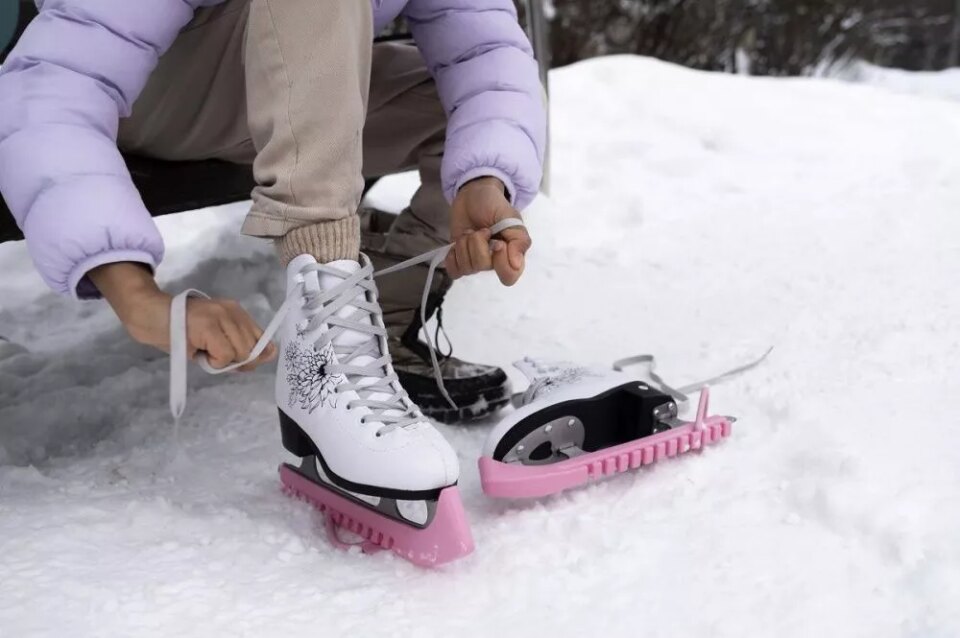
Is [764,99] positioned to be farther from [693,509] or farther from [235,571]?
[235,571]

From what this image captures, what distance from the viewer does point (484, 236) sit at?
0.82 meters

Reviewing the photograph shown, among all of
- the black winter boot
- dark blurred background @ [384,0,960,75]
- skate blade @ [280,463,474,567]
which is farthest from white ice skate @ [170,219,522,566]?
dark blurred background @ [384,0,960,75]

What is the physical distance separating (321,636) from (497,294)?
0.87m

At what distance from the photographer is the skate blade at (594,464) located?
78cm

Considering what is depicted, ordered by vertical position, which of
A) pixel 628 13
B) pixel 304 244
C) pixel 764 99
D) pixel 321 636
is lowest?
pixel 628 13

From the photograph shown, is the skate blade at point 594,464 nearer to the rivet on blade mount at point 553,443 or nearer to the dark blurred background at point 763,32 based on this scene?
the rivet on blade mount at point 553,443

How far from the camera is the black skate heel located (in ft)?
2.59

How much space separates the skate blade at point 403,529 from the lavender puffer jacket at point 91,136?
0.25 meters

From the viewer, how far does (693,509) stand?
→ 30.9 inches

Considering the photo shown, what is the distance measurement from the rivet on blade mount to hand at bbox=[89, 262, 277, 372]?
0.25 metres

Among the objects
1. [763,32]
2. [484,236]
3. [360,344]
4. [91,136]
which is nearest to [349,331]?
[360,344]

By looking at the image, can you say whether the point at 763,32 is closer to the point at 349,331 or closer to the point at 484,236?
the point at 484,236

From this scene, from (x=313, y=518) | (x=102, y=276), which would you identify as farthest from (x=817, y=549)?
(x=102, y=276)

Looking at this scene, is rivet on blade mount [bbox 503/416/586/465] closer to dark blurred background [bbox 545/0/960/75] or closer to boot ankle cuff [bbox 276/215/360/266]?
boot ankle cuff [bbox 276/215/360/266]
